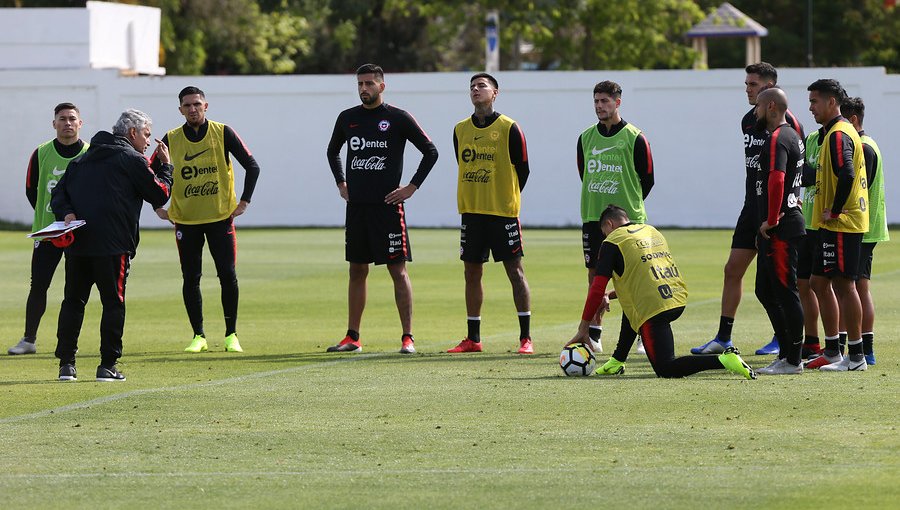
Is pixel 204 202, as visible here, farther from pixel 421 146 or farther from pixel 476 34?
pixel 476 34

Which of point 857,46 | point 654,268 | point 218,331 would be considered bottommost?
point 218,331

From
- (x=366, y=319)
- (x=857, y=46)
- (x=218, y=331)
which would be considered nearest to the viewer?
(x=218, y=331)

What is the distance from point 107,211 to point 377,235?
2.76m

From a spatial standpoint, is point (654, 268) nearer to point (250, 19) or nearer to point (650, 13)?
point (650, 13)

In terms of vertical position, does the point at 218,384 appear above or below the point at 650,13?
below

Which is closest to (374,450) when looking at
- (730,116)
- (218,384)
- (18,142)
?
(218,384)

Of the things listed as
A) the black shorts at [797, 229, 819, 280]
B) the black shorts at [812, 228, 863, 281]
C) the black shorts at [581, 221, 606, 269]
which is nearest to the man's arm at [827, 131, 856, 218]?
the black shorts at [812, 228, 863, 281]

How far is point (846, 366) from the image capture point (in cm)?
1105

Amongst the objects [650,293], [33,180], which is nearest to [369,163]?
[33,180]

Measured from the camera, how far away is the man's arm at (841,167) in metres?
10.6

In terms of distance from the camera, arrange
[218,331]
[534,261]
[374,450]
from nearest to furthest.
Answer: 1. [374,450]
2. [218,331]
3. [534,261]

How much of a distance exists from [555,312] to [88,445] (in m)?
8.51

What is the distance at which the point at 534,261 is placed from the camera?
77.5 ft

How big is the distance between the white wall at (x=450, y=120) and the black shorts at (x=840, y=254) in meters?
21.6
